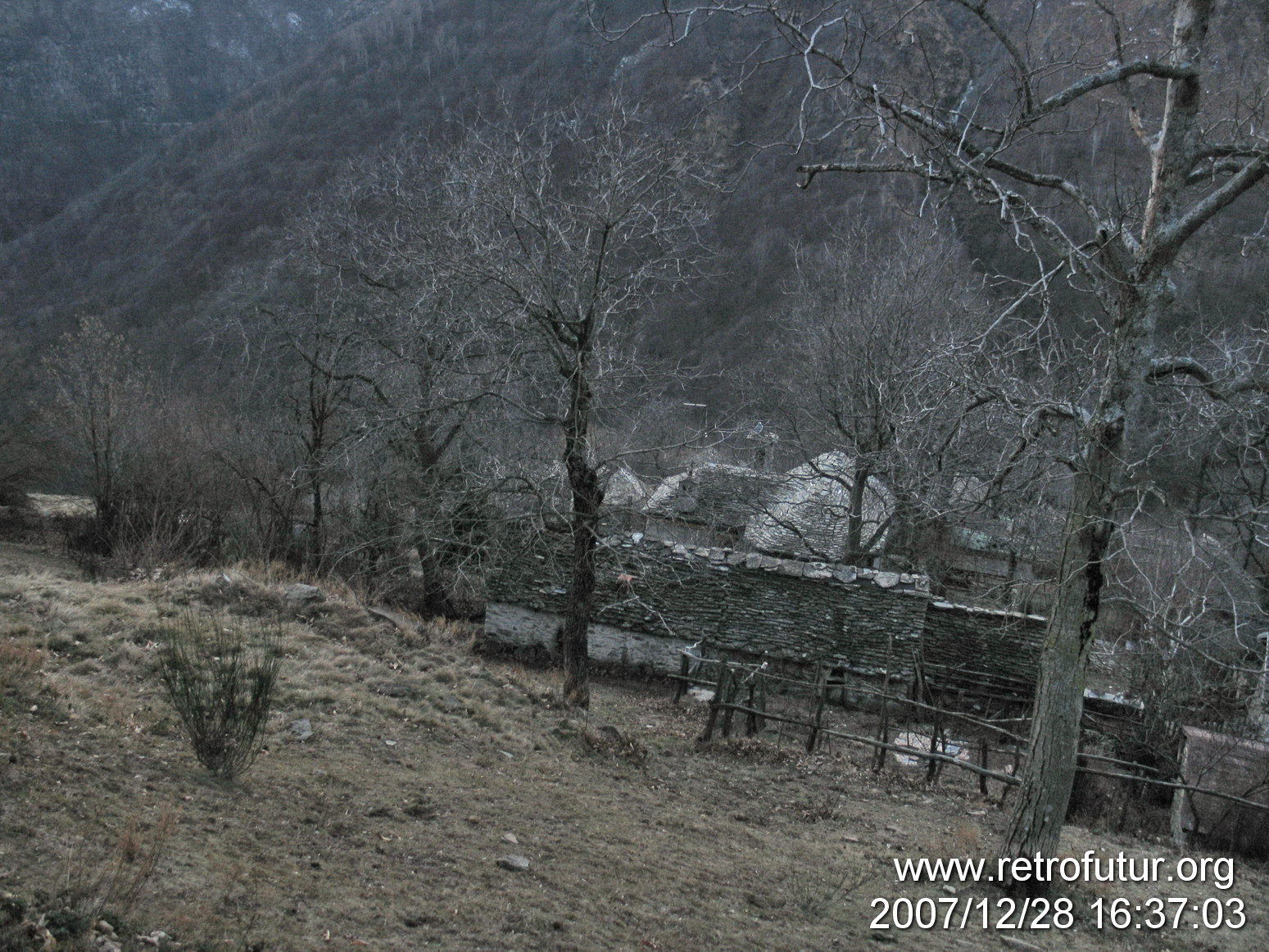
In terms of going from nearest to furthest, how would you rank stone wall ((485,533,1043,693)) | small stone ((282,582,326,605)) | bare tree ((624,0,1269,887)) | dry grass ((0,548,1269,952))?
dry grass ((0,548,1269,952)), bare tree ((624,0,1269,887)), small stone ((282,582,326,605)), stone wall ((485,533,1043,693))

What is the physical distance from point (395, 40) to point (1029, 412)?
86.4 m

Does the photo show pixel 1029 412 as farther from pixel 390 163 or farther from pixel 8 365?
pixel 8 365

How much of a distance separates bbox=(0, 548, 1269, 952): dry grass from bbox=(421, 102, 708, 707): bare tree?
8.06 ft

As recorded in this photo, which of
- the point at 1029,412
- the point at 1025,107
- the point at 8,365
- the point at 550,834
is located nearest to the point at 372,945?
the point at 550,834

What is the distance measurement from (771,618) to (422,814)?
11.8 metres

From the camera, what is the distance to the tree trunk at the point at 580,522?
421 inches

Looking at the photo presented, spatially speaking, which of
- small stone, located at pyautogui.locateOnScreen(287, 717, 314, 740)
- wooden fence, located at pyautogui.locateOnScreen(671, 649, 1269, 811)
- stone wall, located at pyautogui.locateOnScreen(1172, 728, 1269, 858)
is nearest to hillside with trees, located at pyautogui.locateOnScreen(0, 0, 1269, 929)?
stone wall, located at pyautogui.locateOnScreen(1172, 728, 1269, 858)

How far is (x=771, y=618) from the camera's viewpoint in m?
17.1

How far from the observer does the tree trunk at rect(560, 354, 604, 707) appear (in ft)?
35.1

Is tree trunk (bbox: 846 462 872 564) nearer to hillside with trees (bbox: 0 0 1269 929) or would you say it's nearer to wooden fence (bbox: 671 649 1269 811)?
hillside with trees (bbox: 0 0 1269 929)

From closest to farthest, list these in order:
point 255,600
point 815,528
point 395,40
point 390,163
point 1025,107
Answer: point 1025,107 < point 255,600 < point 390,163 < point 815,528 < point 395,40

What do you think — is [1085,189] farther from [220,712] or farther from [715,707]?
[715,707]

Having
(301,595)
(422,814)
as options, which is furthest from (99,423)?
(422,814)

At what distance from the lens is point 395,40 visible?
7894cm
